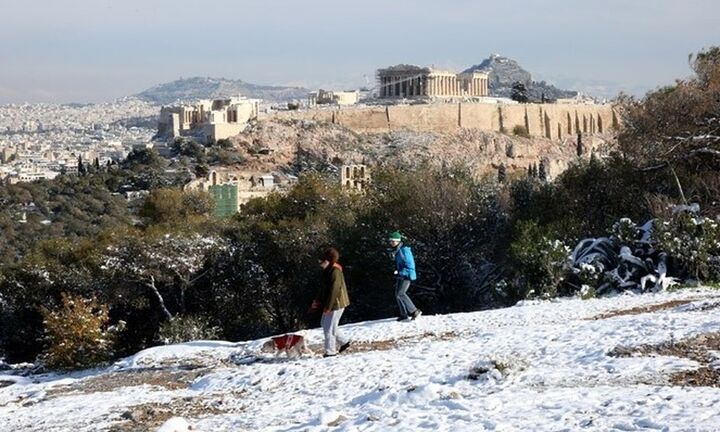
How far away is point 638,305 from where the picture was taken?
38.4ft

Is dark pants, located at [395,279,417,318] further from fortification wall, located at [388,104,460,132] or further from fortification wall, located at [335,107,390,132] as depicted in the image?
fortification wall, located at [388,104,460,132]

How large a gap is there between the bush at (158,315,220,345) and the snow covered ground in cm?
460

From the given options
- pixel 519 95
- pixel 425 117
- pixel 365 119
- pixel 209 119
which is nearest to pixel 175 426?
pixel 209 119

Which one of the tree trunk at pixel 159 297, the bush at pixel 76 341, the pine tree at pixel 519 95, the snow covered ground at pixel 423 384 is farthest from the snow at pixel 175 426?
the pine tree at pixel 519 95

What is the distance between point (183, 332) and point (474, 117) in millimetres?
79634

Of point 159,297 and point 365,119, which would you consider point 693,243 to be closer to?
point 159,297

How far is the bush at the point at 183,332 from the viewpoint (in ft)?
54.0

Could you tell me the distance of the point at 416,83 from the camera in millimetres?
107500

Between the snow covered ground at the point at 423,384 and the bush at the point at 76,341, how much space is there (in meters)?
0.89

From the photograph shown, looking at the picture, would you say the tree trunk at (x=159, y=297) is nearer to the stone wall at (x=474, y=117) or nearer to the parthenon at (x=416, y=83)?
the stone wall at (x=474, y=117)

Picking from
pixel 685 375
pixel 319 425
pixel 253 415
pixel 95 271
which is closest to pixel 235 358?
pixel 253 415

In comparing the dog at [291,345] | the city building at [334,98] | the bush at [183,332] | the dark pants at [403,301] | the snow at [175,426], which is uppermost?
the city building at [334,98]

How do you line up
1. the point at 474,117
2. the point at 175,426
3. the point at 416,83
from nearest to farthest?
the point at 175,426
the point at 474,117
the point at 416,83

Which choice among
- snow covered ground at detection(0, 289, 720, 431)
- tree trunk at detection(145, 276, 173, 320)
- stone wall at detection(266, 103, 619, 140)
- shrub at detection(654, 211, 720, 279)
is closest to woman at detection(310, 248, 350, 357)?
snow covered ground at detection(0, 289, 720, 431)
